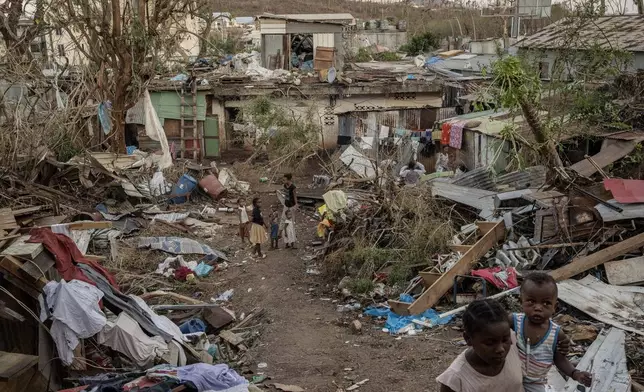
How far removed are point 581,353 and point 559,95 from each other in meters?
8.09

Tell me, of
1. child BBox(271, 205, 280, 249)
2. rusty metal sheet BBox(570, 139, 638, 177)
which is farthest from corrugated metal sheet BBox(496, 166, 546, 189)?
child BBox(271, 205, 280, 249)

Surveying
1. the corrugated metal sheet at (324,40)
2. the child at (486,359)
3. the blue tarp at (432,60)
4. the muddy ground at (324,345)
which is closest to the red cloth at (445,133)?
the corrugated metal sheet at (324,40)

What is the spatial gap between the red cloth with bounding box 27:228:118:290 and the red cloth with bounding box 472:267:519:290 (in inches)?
188

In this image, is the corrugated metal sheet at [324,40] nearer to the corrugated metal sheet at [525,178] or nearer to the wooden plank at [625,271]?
the corrugated metal sheet at [525,178]

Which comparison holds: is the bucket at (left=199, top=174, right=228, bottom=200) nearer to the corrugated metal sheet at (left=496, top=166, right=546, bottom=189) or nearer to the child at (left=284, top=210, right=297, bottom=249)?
the child at (left=284, top=210, right=297, bottom=249)

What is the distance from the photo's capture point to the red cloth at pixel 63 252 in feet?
20.7

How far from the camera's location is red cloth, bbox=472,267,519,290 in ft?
27.4

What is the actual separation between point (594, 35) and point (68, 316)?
13343 millimetres

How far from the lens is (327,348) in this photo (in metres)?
7.89

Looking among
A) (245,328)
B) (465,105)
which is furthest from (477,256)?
(465,105)

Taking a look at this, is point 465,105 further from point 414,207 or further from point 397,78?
point 414,207

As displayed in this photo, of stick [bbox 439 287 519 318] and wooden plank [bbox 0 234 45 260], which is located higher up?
wooden plank [bbox 0 234 45 260]

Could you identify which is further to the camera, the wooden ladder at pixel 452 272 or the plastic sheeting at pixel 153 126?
the plastic sheeting at pixel 153 126

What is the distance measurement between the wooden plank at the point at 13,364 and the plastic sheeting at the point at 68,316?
839 millimetres
